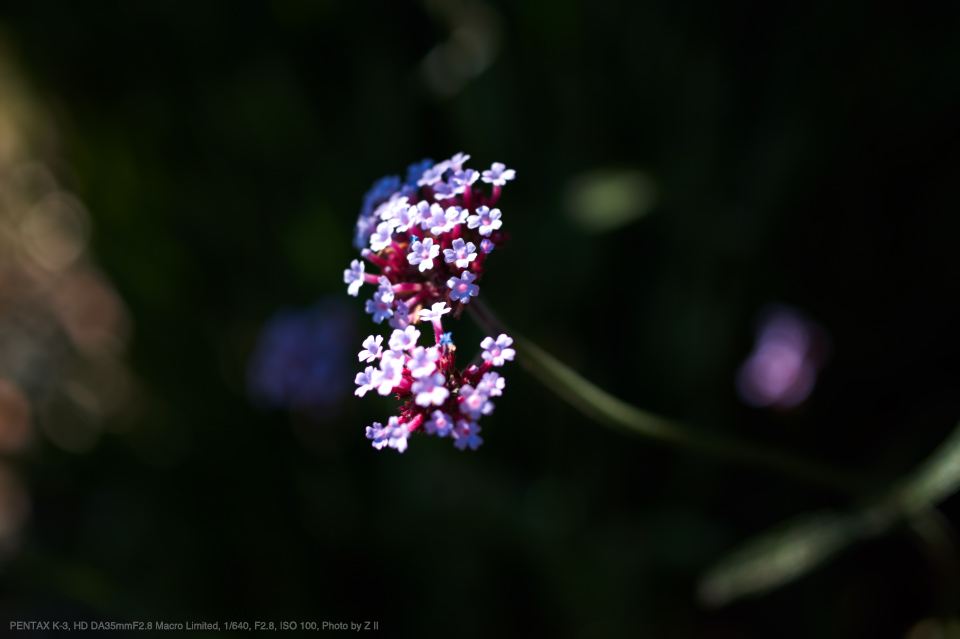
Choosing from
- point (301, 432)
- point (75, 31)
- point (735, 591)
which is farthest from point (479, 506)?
point (75, 31)

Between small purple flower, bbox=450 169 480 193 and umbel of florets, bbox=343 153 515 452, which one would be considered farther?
small purple flower, bbox=450 169 480 193

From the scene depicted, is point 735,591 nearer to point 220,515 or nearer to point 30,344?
point 220,515

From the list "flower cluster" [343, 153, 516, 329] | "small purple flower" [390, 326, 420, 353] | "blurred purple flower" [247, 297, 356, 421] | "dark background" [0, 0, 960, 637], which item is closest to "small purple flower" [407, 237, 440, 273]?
"flower cluster" [343, 153, 516, 329]

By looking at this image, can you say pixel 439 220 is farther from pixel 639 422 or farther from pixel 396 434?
pixel 639 422

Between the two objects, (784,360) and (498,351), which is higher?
(784,360)

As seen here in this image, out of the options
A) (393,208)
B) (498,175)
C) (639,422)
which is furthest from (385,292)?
(639,422)

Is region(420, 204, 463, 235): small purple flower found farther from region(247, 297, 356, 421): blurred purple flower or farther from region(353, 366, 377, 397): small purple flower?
region(247, 297, 356, 421): blurred purple flower
